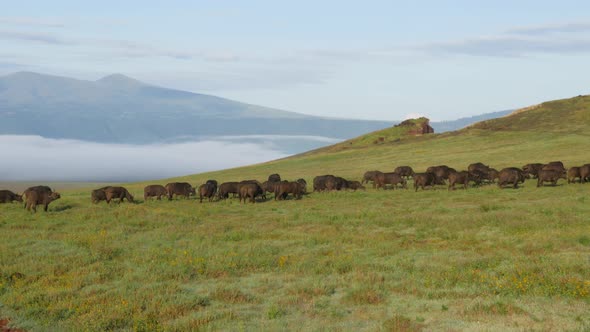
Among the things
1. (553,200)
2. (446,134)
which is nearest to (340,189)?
Result: (553,200)

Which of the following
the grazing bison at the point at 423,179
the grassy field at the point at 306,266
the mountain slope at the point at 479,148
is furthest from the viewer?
the mountain slope at the point at 479,148

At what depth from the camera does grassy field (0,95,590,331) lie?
11578 mm

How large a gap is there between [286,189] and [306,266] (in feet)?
55.9

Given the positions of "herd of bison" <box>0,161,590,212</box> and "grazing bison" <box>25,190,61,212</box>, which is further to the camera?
"herd of bison" <box>0,161,590,212</box>

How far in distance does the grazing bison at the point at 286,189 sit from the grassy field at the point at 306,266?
3.96m

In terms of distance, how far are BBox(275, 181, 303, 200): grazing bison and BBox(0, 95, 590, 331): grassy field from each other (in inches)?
156

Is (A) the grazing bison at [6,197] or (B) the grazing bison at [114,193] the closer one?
(A) the grazing bison at [6,197]

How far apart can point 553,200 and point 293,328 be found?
1907 centimetres

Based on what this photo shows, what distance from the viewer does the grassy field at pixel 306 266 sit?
456 inches

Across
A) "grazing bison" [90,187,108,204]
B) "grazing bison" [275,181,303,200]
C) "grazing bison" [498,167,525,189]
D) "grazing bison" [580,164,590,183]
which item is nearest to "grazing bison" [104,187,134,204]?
"grazing bison" [90,187,108,204]

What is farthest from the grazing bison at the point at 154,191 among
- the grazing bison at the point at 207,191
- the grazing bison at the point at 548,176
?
the grazing bison at the point at 548,176

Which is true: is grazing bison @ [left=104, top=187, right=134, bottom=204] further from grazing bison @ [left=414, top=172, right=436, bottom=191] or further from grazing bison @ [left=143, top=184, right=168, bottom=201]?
grazing bison @ [left=414, top=172, right=436, bottom=191]

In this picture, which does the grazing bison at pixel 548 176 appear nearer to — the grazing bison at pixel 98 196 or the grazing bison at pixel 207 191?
the grazing bison at pixel 207 191

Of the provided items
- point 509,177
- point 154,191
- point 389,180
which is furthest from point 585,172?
point 154,191
